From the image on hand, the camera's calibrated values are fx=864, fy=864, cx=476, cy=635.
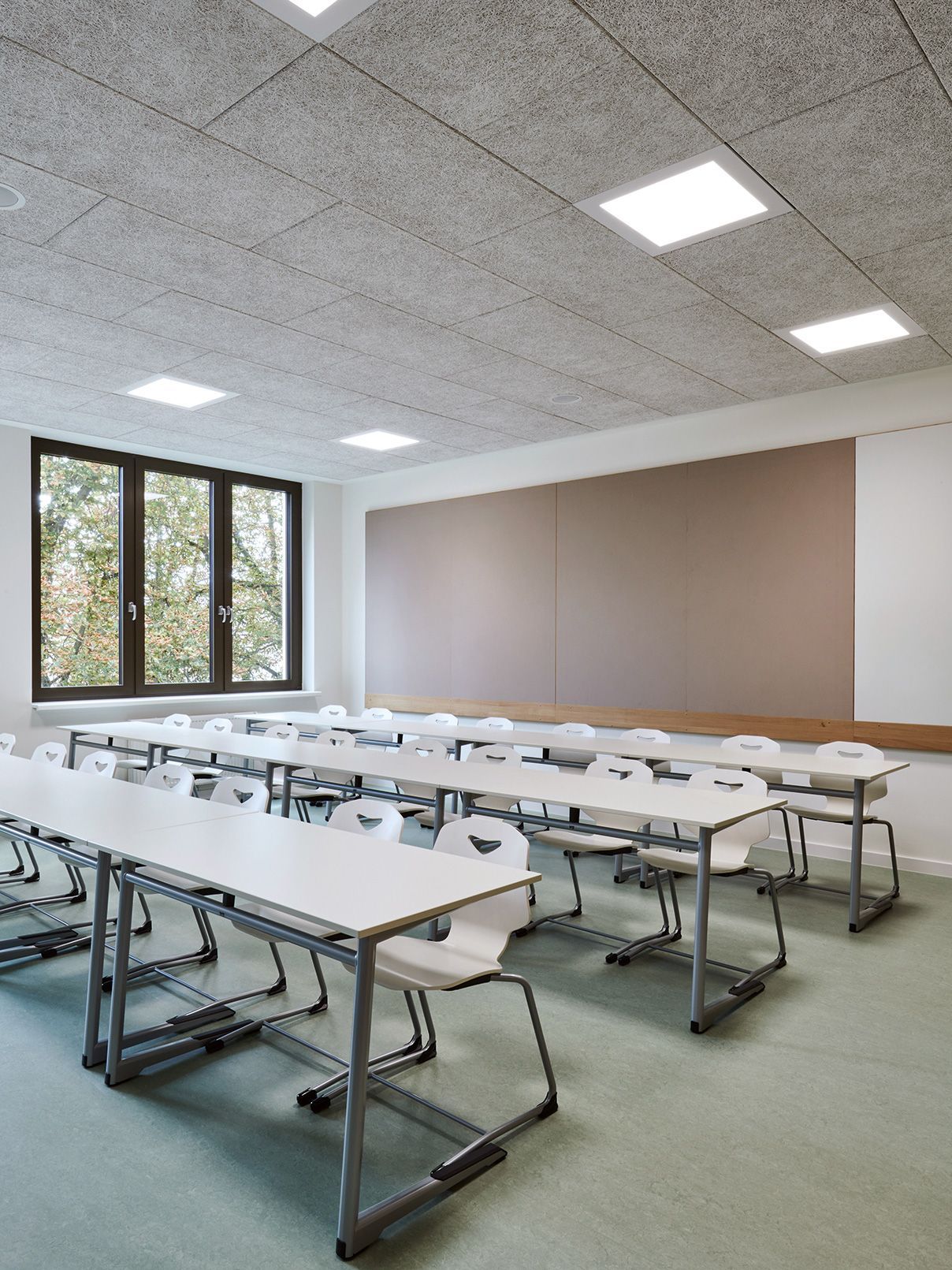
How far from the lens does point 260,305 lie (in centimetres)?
440

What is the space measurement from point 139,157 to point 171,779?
2658mm

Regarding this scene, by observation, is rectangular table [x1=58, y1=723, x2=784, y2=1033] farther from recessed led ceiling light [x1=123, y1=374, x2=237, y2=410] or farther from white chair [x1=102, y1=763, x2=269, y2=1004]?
recessed led ceiling light [x1=123, y1=374, x2=237, y2=410]

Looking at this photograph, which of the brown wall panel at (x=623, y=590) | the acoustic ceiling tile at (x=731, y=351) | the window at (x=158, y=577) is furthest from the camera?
the window at (x=158, y=577)

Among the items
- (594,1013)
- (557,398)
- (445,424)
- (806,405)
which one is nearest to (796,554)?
(806,405)

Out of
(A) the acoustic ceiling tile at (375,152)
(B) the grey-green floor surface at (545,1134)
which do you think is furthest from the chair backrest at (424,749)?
(A) the acoustic ceiling tile at (375,152)

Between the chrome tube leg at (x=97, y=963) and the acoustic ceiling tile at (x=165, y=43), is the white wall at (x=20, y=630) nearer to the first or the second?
the chrome tube leg at (x=97, y=963)

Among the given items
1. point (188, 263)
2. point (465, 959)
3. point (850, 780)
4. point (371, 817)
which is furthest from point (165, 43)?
point (850, 780)

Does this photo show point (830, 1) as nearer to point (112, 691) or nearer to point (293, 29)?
point (293, 29)

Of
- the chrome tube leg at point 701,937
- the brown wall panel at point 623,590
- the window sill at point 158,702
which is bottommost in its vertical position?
the chrome tube leg at point 701,937

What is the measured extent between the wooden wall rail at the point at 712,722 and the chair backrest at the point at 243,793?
12.3 ft

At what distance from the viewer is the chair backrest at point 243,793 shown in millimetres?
3566

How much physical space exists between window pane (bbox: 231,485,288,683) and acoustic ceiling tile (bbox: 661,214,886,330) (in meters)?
5.71

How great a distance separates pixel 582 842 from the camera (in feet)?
13.5

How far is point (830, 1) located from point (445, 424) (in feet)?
15.3
